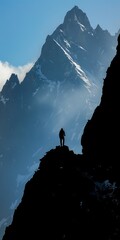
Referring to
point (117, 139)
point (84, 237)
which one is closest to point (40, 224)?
point (84, 237)

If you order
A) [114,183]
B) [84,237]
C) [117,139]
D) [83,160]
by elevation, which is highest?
[117,139]

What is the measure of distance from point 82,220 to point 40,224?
176 inches

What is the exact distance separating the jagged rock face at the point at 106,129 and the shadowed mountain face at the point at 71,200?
0.37 m

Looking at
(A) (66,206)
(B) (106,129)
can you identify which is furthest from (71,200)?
(B) (106,129)

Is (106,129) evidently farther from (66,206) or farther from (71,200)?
(66,206)

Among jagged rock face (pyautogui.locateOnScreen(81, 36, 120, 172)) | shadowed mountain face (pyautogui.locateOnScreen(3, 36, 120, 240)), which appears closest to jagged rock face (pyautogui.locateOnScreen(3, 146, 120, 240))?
shadowed mountain face (pyautogui.locateOnScreen(3, 36, 120, 240))

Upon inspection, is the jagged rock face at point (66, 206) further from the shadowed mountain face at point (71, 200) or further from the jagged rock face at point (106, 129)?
the jagged rock face at point (106, 129)

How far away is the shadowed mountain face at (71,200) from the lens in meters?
40.9

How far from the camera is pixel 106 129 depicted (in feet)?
201

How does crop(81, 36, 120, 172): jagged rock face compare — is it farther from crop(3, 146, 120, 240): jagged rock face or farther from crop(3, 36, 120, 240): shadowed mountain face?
crop(3, 146, 120, 240): jagged rock face

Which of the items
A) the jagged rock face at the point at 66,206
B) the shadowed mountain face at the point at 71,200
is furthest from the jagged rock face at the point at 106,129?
the jagged rock face at the point at 66,206

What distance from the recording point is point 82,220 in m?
41.4

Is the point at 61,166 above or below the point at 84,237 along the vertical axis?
above

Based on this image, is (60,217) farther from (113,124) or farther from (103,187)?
(113,124)
